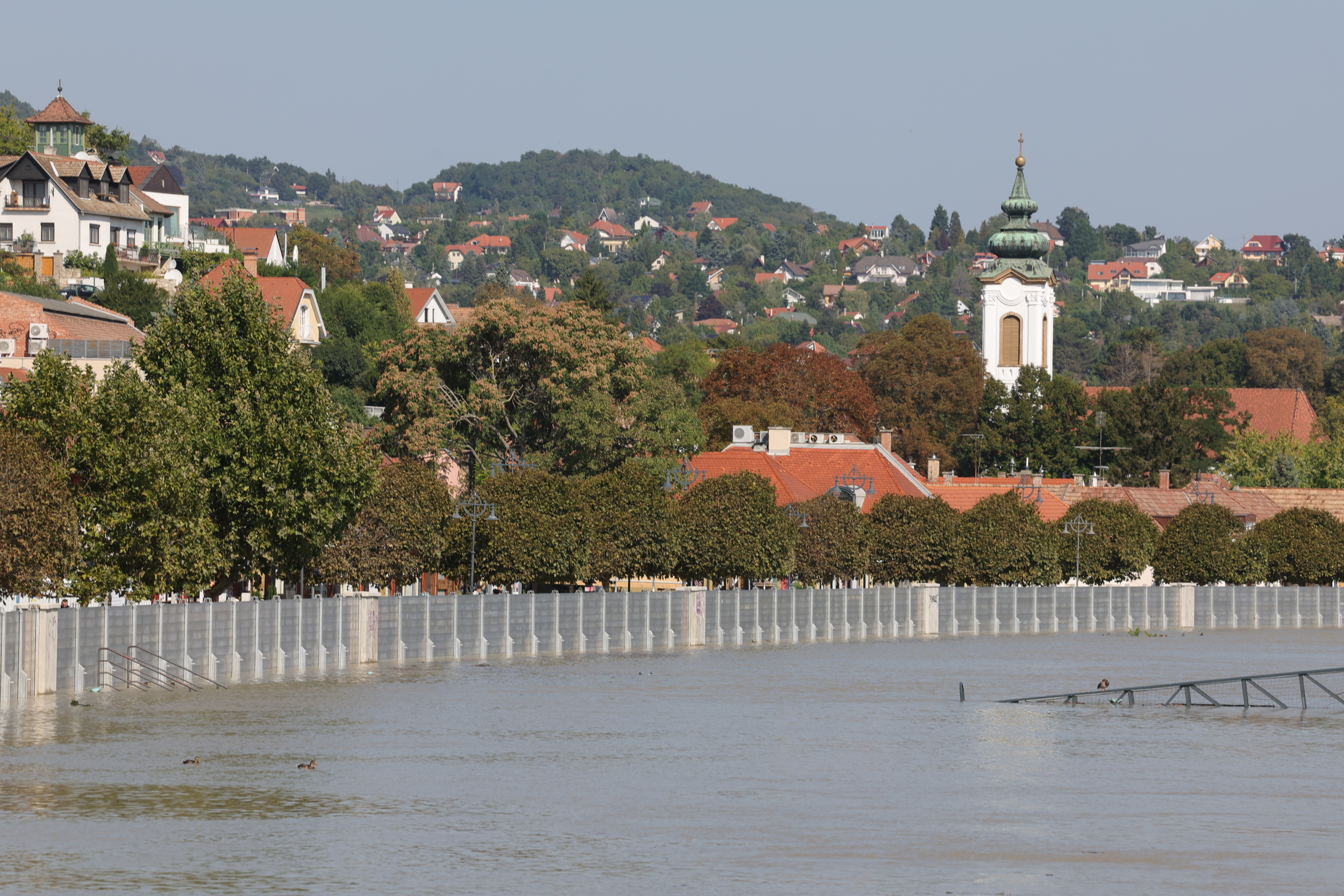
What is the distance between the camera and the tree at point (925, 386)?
551 feet

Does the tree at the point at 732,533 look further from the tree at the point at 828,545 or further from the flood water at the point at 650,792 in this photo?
the flood water at the point at 650,792

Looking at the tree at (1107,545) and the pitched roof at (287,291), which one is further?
the pitched roof at (287,291)

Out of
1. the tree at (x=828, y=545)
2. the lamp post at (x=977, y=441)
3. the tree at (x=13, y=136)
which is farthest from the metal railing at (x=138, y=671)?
the lamp post at (x=977, y=441)

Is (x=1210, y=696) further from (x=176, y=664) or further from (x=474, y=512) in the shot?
(x=176, y=664)

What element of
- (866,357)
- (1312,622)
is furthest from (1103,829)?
(866,357)

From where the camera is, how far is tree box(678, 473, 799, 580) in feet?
288

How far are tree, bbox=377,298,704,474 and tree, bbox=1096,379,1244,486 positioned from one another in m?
69.5

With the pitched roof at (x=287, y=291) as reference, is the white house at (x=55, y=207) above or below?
above

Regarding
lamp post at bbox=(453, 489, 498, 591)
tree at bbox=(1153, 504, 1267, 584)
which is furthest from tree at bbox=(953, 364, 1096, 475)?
lamp post at bbox=(453, 489, 498, 591)

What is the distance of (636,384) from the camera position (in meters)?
97.0

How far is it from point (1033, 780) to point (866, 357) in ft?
456

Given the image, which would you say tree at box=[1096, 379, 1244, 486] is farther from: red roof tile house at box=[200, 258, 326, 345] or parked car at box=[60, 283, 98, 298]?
parked car at box=[60, 283, 98, 298]

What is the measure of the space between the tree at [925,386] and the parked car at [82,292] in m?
68.2

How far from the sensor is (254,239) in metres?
188
